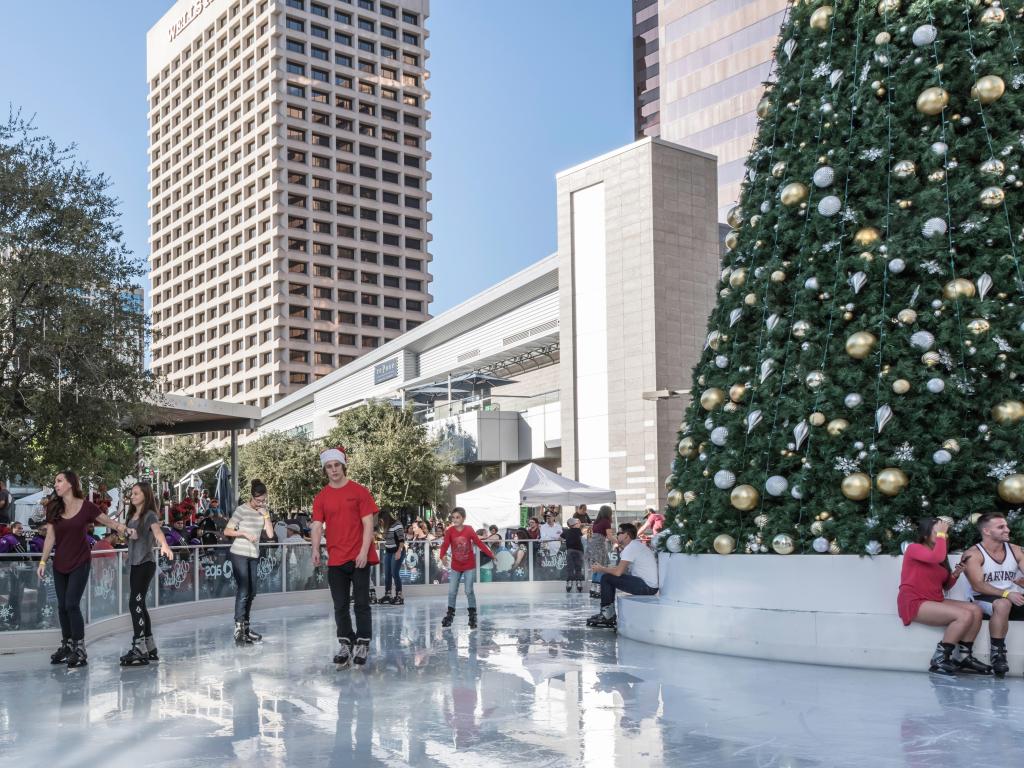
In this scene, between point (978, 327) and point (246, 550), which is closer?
point (978, 327)

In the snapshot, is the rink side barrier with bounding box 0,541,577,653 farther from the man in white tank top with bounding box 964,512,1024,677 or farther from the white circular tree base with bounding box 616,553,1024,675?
the man in white tank top with bounding box 964,512,1024,677

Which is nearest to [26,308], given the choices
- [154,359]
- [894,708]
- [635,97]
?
[894,708]

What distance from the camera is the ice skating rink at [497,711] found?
5527 millimetres

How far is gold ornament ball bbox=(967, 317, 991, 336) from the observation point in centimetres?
864

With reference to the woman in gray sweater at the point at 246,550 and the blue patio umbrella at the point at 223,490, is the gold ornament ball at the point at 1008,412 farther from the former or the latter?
the blue patio umbrella at the point at 223,490

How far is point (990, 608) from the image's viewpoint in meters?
8.11

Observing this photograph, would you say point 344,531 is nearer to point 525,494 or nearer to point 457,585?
point 457,585

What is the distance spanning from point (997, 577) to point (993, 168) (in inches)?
135

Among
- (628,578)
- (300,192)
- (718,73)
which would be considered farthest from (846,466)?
(300,192)

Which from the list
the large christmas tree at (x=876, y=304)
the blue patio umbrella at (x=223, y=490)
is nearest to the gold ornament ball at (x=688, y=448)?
the large christmas tree at (x=876, y=304)

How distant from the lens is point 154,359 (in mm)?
122562

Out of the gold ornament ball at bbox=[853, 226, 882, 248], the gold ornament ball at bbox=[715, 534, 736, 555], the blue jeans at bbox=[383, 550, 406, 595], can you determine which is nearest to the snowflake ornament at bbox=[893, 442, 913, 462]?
the gold ornament ball at bbox=[715, 534, 736, 555]

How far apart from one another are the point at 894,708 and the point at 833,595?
7.06 feet

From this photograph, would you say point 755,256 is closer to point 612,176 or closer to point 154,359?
point 612,176
